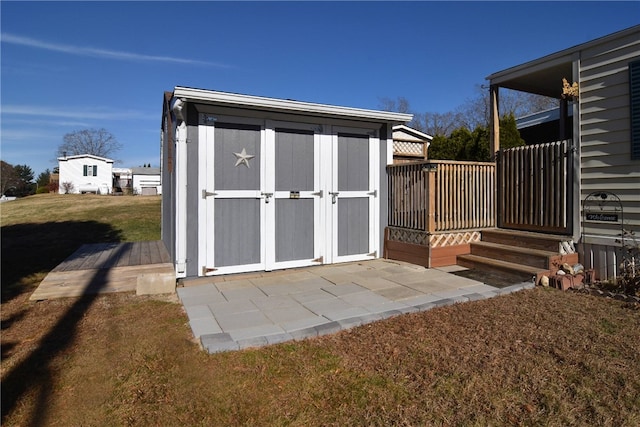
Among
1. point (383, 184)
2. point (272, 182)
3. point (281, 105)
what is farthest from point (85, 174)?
point (383, 184)

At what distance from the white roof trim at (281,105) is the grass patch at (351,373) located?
2.63 meters

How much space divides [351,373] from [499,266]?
337 centimetres

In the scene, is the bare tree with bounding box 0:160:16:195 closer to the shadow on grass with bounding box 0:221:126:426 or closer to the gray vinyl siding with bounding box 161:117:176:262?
the shadow on grass with bounding box 0:221:126:426

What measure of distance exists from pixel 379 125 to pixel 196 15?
189 inches

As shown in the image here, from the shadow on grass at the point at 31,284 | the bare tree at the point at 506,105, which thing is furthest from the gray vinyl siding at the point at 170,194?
the bare tree at the point at 506,105

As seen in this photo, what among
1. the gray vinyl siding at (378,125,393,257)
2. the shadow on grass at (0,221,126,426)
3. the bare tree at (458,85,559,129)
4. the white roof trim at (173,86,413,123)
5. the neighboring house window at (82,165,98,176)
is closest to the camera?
the shadow on grass at (0,221,126,426)

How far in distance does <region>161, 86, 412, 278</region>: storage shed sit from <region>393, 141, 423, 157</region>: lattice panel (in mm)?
3506

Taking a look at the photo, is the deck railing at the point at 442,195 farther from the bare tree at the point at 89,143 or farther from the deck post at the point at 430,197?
the bare tree at the point at 89,143

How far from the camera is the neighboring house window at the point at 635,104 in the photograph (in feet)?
13.4

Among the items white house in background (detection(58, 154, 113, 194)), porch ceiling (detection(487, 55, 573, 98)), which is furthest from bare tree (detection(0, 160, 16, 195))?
porch ceiling (detection(487, 55, 573, 98))

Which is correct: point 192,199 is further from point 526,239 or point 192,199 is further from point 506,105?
point 506,105

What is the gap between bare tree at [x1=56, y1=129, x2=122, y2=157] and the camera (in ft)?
147

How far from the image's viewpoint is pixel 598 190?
4.50 m

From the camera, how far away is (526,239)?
5062 millimetres
